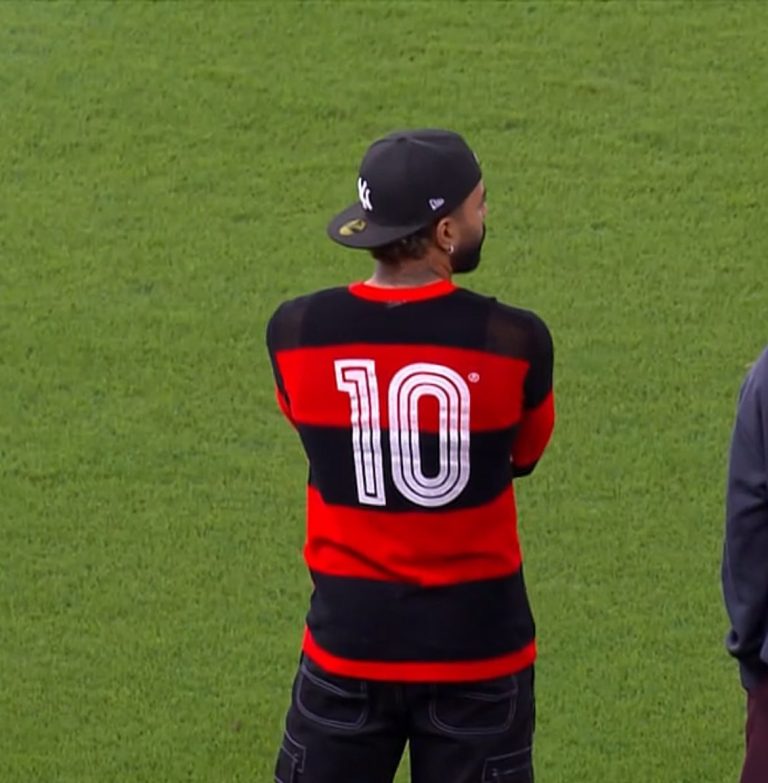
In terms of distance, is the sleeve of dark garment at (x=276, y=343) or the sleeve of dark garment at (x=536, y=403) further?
the sleeve of dark garment at (x=276, y=343)

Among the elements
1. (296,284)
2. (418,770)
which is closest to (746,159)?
(296,284)

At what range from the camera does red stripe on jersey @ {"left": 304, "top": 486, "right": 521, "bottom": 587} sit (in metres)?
2.79

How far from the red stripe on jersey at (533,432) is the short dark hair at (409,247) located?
0.31 metres

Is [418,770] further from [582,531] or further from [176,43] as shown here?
[176,43]

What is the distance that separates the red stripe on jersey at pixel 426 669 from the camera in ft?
9.28

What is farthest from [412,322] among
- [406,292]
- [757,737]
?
[757,737]

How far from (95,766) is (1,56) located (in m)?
3.15

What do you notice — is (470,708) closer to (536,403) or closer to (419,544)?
(419,544)

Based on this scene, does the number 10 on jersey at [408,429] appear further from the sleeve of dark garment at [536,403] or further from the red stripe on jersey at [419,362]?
the sleeve of dark garment at [536,403]

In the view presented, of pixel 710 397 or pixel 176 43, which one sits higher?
pixel 176 43

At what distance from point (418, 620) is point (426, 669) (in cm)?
8

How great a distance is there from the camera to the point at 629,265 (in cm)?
546

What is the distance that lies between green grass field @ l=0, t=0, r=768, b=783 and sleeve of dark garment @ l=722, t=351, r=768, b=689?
1.13 m

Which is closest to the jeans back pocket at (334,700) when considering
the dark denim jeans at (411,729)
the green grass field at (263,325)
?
the dark denim jeans at (411,729)
